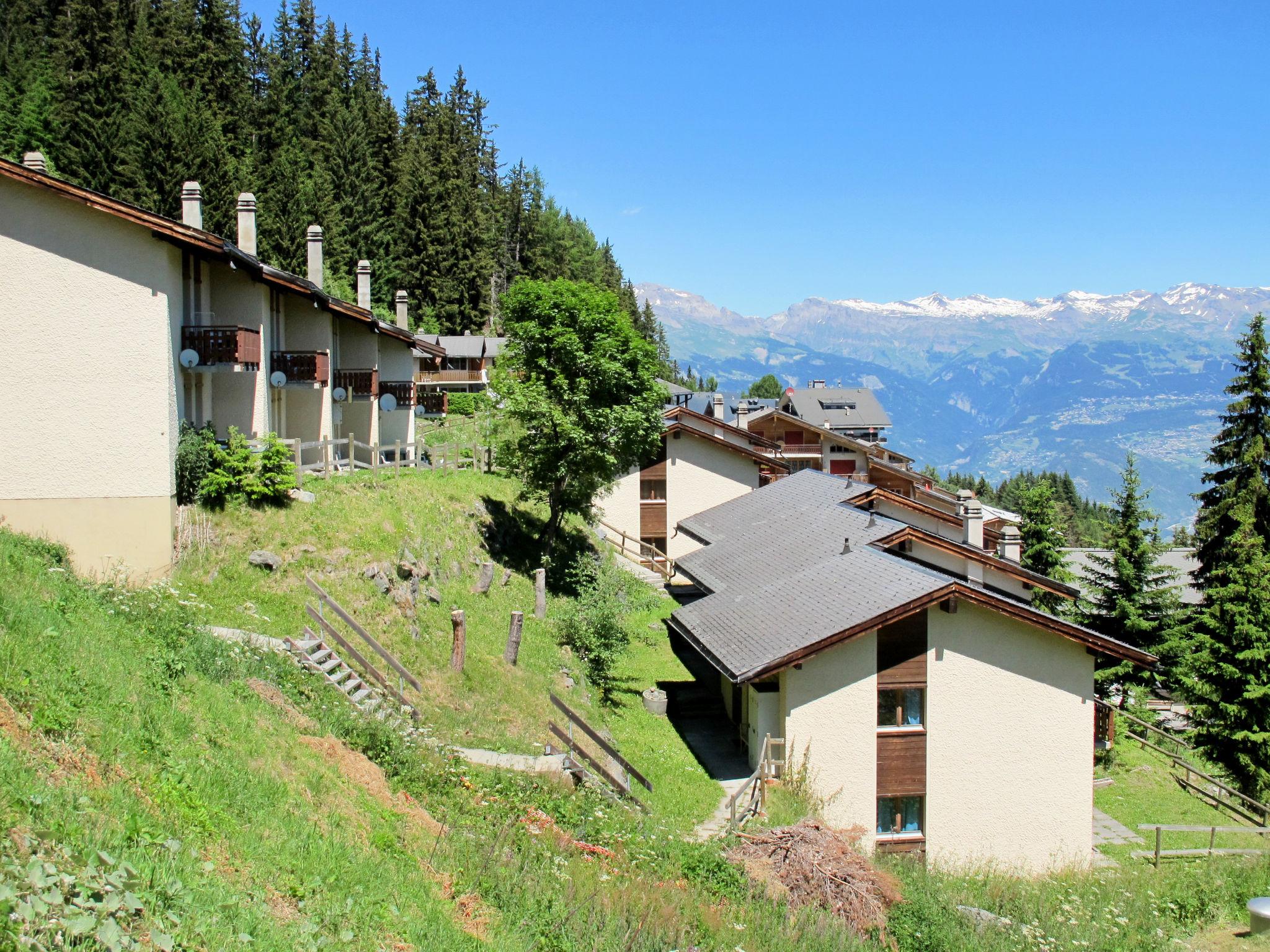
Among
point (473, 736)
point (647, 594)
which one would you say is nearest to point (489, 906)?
point (473, 736)

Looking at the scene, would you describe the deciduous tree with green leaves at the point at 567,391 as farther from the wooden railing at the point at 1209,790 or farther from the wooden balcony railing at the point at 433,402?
the wooden railing at the point at 1209,790

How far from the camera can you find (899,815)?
19.7m

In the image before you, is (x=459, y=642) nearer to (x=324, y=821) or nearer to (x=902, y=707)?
(x=902, y=707)

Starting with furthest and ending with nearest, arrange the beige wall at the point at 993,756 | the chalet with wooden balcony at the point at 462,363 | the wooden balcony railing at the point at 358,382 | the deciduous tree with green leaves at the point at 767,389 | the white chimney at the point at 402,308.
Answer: the deciduous tree with green leaves at the point at 767,389
the chalet with wooden balcony at the point at 462,363
the white chimney at the point at 402,308
the wooden balcony railing at the point at 358,382
the beige wall at the point at 993,756

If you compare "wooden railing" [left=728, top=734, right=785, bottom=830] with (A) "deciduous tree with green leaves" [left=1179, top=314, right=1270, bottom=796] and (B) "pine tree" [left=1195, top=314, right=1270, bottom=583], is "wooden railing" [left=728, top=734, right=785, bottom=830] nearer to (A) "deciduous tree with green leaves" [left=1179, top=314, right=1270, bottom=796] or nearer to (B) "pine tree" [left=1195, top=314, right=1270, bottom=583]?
(A) "deciduous tree with green leaves" [left=1179, top=314, right=1270, bottom=796]

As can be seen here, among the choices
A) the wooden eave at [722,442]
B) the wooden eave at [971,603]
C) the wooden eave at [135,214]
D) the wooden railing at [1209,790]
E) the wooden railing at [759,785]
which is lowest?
the wooden railing at [1209,790]

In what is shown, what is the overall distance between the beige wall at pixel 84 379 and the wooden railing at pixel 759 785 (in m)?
13.6

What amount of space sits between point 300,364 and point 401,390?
1110cm

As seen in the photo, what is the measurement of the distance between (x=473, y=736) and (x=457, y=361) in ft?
199

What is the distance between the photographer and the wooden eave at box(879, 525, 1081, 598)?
24500mm

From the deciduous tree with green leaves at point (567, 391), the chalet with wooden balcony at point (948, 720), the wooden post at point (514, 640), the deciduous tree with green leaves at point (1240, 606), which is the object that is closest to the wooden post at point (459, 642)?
the wooden post at point (514, 640)

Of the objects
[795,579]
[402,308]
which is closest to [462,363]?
[402,308]

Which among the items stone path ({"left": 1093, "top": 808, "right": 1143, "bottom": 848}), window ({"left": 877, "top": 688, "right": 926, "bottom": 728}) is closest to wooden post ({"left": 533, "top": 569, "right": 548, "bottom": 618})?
window ({"left": 877, "top": 688, "right": 926, "bottom": 728})

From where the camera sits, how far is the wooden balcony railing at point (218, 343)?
856 inches
